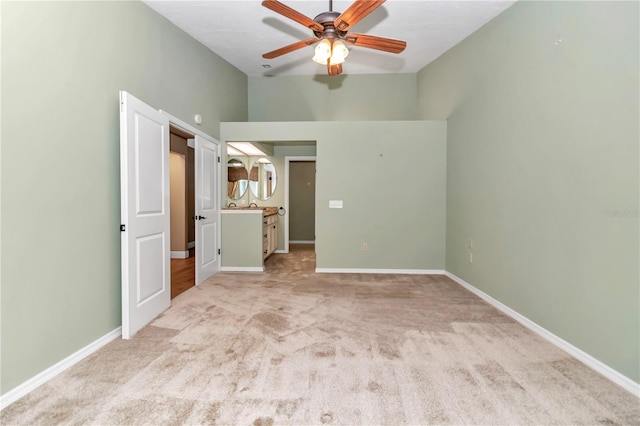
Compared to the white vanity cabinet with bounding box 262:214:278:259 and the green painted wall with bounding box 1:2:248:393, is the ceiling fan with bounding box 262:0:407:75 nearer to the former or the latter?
the green painted wall with bounding box 1:2:248:393

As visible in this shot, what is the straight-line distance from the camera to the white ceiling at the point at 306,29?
3.00m

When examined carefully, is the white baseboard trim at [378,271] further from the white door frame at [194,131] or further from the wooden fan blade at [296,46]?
the wooden fan blade at [296,46]

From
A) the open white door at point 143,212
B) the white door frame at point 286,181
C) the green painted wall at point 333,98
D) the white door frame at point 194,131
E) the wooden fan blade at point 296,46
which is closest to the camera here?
the open white door at point 143,212

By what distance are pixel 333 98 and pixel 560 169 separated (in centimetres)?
396

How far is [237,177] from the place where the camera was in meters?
5.83

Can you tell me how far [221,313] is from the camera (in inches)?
112

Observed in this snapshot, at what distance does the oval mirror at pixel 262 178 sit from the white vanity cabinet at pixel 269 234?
60 cm

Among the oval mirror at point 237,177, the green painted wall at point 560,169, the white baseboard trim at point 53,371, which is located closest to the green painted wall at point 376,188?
the green painted wall at point 560,169

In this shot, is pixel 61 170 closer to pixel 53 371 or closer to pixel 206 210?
pixel 53 371

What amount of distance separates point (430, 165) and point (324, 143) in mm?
1642

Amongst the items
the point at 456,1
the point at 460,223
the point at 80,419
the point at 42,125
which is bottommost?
the point at 80,419

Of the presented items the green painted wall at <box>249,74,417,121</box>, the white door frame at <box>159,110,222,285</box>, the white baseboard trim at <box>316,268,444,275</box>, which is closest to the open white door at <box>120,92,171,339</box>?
the white door frame at <box>159,110,222,285</box>

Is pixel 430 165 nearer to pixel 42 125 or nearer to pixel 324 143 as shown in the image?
pixel 324 143

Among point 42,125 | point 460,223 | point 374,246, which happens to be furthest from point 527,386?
point 42,125
